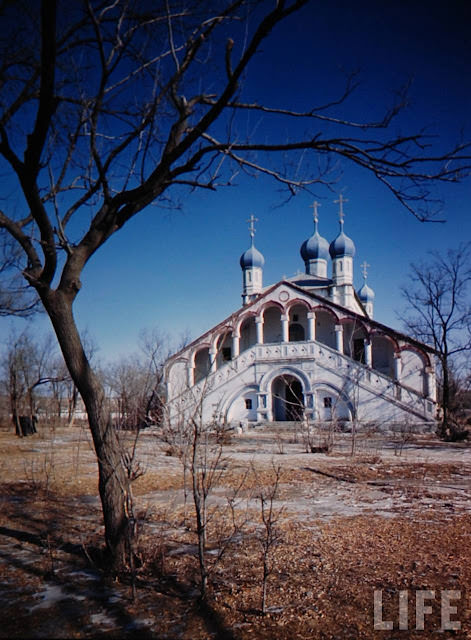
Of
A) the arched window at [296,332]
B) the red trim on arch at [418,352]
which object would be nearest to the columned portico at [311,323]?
the arched window at [296,332]

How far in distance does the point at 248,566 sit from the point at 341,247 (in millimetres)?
35319

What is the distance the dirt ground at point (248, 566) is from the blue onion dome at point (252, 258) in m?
32.8

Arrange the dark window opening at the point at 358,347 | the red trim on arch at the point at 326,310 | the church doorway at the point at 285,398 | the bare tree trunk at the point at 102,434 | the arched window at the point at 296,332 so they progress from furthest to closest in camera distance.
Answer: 1. the arched window at the point at 296,332
2. the dark window opening at the point at 358,347
3. the church doorway at the point at 285,398
4. the red trim on arch at the point at 326,310
5. the bare tree trunk at the point at 102,434

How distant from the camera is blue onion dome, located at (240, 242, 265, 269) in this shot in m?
42.5

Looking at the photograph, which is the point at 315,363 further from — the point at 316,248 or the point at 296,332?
the point at 316,248

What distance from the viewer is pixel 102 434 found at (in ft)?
17.2

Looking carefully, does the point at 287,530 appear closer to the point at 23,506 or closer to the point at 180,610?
the point at 180,610

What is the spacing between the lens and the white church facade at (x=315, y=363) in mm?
29281

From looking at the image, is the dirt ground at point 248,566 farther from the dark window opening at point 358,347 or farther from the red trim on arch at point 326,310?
the dark window opening at point 358,347

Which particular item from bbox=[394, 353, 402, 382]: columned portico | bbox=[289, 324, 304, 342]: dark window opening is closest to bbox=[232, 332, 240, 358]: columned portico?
bbox=[289, 324, 304, 342]: dark window opening

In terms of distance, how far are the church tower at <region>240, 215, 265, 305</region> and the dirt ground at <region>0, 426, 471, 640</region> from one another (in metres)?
32.0

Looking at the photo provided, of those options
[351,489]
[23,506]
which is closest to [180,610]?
[23,506]

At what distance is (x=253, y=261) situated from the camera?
42.6m

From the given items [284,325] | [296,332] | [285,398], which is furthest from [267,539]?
[296,332]
